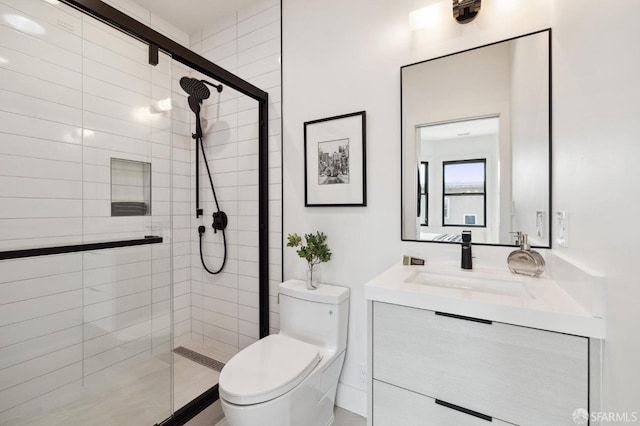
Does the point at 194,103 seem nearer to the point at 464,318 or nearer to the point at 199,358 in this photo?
the point at 199,358

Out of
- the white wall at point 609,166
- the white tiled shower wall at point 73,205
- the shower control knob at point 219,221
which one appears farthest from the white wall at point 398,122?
the white tiled shower wall at point 73,205

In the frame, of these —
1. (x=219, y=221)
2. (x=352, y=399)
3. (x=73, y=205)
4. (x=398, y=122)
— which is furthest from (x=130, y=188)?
(x=352, y=399)

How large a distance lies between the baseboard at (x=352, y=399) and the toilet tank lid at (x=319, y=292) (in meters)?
0.58

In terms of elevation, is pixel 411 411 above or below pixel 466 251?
below

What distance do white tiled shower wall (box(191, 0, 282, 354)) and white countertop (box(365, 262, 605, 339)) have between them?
3.75 ft

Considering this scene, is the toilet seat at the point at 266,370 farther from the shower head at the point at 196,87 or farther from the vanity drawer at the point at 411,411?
the shower head at the point at 196,87

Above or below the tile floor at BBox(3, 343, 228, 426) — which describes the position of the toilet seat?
above

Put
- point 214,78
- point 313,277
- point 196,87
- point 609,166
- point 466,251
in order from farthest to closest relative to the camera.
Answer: point 196,87, point 313,277, point 214,78, point 466,251, point 609,166

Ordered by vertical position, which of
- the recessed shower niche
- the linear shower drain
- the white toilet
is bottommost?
the linear shower drain

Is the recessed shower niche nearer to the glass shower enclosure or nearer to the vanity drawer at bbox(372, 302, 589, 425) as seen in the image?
the glass shower enclosure

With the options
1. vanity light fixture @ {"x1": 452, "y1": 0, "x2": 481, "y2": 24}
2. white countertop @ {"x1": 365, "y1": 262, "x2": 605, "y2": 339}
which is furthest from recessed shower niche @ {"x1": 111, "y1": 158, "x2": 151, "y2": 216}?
vanity light fixture @ {"x1": 452, "y1": 0, "x2": 481, "y2": 24}

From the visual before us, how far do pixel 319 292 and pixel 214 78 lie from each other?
4.79 feet

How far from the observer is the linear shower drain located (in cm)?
211

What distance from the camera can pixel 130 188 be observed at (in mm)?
1834
